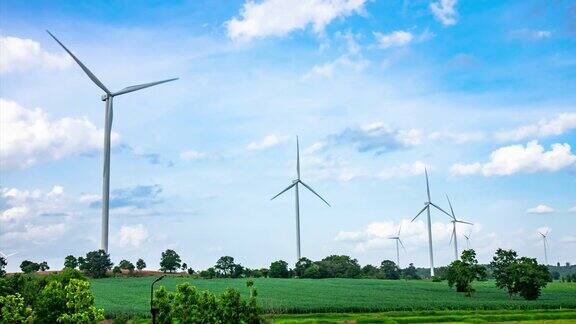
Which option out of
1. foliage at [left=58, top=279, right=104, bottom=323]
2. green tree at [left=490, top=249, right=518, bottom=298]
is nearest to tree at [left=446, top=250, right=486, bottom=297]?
green tree at [left=490, top=249, right=518, bottom=298]

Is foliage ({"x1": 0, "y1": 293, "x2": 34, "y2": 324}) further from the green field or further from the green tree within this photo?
the green tree

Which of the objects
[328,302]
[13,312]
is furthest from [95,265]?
[13,312]

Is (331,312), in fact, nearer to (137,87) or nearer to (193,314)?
(193,314)

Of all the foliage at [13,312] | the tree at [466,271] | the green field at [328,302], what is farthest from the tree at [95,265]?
the foliage at [13,312]

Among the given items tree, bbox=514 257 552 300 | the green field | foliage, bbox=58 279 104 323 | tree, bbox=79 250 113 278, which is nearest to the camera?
foliage, bbox=58 279 104 323

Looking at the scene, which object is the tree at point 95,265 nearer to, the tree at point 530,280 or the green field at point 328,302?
the green field at point 328,302
